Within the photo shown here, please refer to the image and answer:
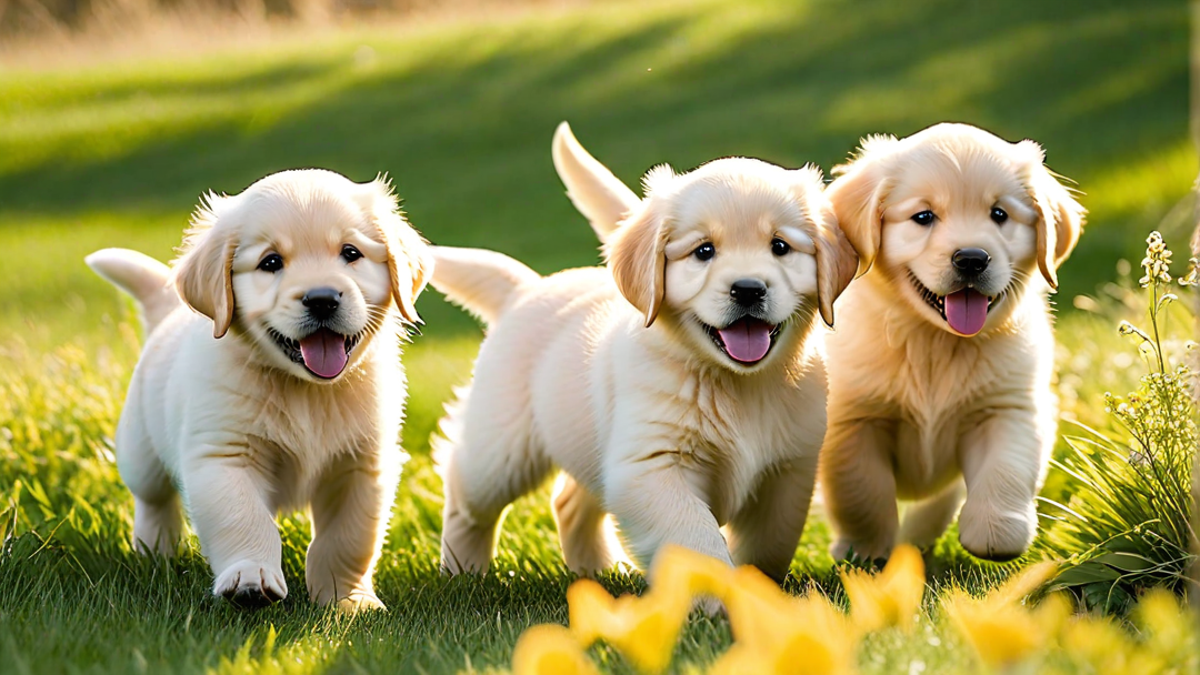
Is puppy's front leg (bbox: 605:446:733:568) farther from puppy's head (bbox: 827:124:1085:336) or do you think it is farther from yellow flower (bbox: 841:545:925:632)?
yellow flower (bbox: 841:545:925:632)

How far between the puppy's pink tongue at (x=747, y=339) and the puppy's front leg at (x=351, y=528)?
1090 millimetres

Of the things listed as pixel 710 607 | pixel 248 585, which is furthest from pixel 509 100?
pixel 710 607

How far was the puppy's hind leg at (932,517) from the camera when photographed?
→ 4.48 m

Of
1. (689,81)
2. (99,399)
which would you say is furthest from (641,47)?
(99,399)

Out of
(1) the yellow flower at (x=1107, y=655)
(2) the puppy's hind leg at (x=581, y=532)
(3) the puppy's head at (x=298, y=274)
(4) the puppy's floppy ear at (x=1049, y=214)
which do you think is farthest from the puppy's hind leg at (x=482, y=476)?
(1) the yellow flower at (x=1107, y=655)

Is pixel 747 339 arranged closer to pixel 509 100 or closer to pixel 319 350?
pixel 319 350

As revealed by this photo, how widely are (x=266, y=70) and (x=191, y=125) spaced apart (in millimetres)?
1996

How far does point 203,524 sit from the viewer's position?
3422 millimetres

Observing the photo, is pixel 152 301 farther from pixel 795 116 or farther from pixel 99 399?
pixel 795 116

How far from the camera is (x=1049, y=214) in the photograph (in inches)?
145

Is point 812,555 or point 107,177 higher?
point 812,555

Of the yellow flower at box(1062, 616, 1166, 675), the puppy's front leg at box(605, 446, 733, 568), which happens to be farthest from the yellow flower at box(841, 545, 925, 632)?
the puppy's front leg at box(605, 446, 733, 568)

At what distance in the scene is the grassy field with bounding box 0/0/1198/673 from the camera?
17.1ft

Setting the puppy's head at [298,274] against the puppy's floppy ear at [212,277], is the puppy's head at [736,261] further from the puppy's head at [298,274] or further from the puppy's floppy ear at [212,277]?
the puppy's floppy ear at [212,277]
